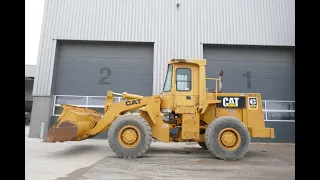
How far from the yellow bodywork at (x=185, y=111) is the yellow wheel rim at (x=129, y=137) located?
0.03 metres

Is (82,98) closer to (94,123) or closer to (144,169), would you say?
(94,123)

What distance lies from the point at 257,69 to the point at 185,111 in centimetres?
855

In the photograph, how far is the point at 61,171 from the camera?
5.63 m

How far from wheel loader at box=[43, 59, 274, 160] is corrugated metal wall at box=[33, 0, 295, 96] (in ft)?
18.6

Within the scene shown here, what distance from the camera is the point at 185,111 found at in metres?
7.98

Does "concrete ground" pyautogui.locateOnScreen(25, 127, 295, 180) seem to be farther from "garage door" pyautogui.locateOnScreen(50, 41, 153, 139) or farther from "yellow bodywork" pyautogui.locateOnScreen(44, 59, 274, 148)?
"garage door" pyautogui.locateOnScreen(50, 41, 153, 139)

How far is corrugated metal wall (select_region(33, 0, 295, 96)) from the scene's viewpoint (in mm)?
14031

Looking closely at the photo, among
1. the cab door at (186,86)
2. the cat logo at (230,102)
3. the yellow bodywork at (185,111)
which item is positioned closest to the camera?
the yellow bodywork at (185,111)

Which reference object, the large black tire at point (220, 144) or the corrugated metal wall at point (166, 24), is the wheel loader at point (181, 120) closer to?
the large black tire at point (220, 144)

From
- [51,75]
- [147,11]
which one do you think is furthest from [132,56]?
[51,75]

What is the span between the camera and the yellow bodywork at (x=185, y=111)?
7918mm

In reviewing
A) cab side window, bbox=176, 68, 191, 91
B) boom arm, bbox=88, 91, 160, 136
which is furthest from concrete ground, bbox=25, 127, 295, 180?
cab side window, bbox=176, 68, 191, 91

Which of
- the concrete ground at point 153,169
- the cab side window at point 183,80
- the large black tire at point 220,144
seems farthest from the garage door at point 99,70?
the large black tire at point 220,144
